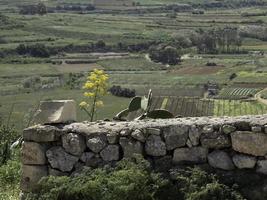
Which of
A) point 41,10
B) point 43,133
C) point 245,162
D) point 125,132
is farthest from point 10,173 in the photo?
point 41,10

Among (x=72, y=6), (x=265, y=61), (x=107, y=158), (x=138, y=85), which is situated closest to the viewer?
(x=107, y=158)

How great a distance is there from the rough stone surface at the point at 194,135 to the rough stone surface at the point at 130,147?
632mm

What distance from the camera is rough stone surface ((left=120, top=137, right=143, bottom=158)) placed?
754cm

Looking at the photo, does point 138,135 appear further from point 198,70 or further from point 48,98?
point 198,70

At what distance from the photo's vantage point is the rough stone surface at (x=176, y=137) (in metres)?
7.43

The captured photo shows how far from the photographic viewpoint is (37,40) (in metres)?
114

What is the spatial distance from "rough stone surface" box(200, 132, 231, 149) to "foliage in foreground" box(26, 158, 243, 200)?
1.20 ft

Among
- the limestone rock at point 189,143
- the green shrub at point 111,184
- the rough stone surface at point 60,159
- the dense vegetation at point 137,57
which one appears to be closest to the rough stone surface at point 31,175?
the rough stone surface at point 60,159

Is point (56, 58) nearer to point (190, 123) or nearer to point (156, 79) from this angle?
point (156, 79)

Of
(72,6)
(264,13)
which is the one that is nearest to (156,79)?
(264,13)

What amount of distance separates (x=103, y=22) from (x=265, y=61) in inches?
1921

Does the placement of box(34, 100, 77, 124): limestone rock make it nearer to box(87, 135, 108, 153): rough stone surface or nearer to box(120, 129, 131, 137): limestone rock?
box(87, 135, 108, 153): rough stone surface

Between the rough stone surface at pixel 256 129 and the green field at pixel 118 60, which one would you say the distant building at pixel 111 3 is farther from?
the rough stone surface at pixel 256 129

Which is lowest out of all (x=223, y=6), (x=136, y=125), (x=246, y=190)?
(x=223, y=6)
